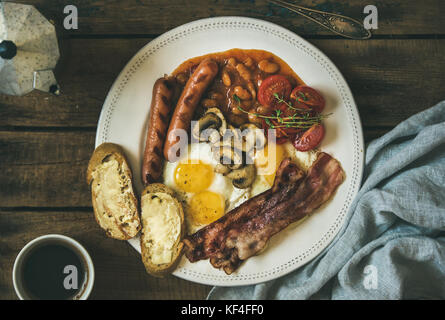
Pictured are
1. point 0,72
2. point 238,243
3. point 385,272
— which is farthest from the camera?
point 238,243

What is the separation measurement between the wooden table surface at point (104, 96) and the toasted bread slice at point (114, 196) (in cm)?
14

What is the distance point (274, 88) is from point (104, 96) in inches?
36.7

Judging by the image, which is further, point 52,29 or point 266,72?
point 266,72

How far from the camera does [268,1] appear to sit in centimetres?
208

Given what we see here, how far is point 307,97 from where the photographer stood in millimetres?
1965

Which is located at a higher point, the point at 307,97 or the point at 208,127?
the point at 307,97

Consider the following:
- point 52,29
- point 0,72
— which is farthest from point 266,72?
point 0,72

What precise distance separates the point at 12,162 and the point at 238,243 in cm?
133

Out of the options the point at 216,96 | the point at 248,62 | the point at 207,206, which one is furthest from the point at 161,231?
the point at 248,62

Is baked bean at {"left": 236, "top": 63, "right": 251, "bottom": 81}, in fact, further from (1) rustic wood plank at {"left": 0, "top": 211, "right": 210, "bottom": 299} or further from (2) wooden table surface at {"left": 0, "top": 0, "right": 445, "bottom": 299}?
(1) rustic wood plank at {"left": 0, "top": 211, "right": 210, "bottom": 299}

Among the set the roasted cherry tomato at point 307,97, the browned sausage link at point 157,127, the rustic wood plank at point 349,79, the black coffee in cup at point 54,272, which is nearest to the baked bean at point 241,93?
the roasted cherry tomato at point 307,97

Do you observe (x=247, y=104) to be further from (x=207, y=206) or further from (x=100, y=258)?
(x=100, y=258)

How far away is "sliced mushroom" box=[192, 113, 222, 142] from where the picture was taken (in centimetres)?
197

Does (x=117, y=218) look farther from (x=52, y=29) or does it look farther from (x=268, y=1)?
(x=268, y=1)
